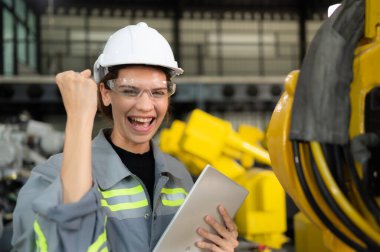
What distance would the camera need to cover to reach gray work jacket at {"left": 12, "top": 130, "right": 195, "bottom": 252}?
1.26m

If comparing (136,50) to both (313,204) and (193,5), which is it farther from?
(193,5)

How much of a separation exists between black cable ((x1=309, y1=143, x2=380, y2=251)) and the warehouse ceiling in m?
15.5

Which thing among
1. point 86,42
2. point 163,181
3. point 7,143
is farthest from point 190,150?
point 86,42

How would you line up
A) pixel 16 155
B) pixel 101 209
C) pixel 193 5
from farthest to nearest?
pixel 193 5, pixel 16 155, pixel 101 209

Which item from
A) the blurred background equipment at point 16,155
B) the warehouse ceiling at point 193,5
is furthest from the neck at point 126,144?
the warehouse ceiling at point 193,5

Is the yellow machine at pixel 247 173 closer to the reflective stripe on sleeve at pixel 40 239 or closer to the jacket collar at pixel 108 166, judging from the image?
the jacket collar at pixel 108 166

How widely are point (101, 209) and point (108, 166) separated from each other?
27 cm

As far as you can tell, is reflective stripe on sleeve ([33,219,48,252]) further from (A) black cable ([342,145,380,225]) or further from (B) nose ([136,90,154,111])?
(A) black cable ([342,145,380,225])

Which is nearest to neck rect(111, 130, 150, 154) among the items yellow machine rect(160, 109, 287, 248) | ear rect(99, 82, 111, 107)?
ear rect(99, 82, 111, 107)

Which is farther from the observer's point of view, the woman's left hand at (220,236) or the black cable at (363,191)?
the woman's left hand at (220,236)

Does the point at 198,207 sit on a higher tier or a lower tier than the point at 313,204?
lower

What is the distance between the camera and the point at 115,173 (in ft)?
5.35

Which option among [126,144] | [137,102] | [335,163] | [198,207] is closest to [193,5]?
[126,144]

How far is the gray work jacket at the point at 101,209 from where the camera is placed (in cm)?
126
